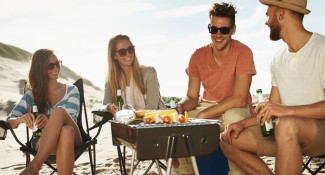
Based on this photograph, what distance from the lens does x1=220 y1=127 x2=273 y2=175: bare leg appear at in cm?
344

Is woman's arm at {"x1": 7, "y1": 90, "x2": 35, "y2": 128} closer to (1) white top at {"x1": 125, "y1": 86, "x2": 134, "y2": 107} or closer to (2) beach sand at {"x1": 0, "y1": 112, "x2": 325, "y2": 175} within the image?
(1) white top at {"x1": 125, "y1": 86, "x2": 134, "y2": 107}

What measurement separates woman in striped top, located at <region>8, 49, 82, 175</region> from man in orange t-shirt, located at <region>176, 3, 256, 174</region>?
1.06m

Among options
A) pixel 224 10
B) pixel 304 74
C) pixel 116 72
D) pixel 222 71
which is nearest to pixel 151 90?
pixel 116 72

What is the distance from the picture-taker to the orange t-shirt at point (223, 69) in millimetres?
4508

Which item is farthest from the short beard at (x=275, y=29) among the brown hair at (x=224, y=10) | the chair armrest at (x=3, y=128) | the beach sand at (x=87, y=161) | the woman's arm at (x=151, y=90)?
the chair armrest at (x=3, y=128)

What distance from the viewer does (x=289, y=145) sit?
289 cm

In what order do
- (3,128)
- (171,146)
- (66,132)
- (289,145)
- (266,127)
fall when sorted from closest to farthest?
(289,145) < (171,146) < (266,127) < (66,132) < (3,128)

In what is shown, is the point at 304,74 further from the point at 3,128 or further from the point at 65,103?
the point at 3,128

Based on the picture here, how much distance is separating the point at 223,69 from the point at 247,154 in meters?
1.25

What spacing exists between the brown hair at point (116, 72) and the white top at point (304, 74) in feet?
5.48

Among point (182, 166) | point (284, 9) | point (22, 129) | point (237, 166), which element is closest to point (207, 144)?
point (237, 166)

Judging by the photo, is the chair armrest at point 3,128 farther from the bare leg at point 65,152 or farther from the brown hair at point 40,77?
the bare leg at point 65,152

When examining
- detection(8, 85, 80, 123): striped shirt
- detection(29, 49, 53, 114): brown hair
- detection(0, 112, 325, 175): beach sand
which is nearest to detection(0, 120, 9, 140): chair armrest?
detection(8, 85, 80, 123): striped shirt

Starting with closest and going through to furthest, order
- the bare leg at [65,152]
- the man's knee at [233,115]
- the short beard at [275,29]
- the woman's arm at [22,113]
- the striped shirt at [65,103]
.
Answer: the short beard at [275,29]
the bare leg at [65,152]
the man's knee at [233,115]
the woman's arm at [22,113]
the striped shirt at [65,103]
